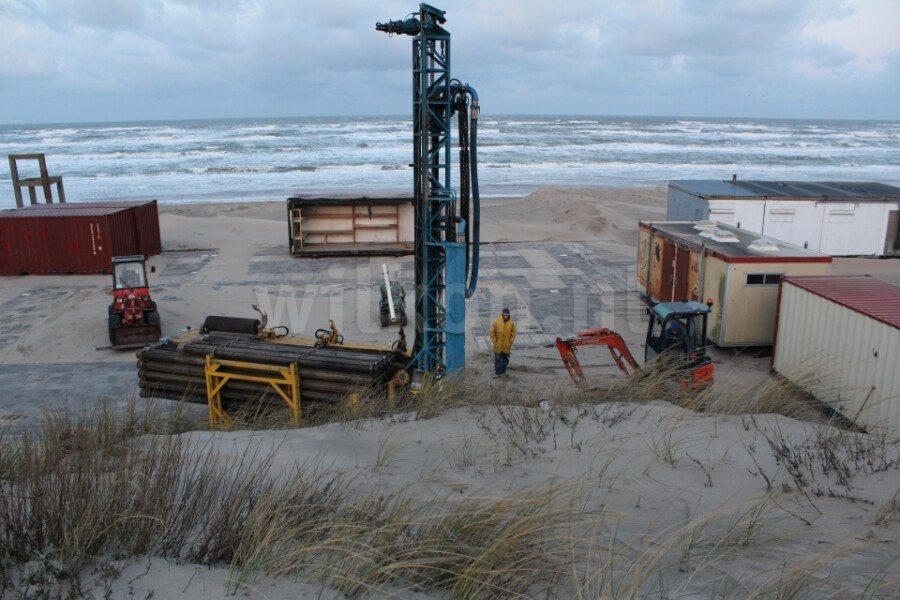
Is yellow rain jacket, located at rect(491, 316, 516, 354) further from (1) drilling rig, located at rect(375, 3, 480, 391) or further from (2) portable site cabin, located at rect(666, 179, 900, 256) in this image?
(2) portable site cabin, located at rect(666, 179, 900, 256)

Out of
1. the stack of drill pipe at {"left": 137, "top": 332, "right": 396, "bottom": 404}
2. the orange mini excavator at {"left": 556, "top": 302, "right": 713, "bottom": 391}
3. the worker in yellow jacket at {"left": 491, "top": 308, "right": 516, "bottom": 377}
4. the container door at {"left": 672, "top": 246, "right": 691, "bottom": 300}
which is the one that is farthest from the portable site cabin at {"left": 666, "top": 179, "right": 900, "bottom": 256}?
the stack of drill pipe at {"left": 137, "top": 332, "right": 396, "bottom": 404}

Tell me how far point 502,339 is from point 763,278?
5.57 m

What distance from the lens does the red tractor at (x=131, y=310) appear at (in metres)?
15.2

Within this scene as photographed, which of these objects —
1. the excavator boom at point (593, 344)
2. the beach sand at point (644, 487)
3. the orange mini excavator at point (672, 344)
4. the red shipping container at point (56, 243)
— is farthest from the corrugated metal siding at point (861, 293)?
the red shipping container at point (56, 243)

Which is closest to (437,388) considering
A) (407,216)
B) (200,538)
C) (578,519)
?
(578,519)

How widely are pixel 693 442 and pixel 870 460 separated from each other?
136 cm

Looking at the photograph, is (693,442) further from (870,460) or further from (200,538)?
(200,538)

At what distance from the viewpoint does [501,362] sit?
43.5ft

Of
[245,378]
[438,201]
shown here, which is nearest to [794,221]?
[438,201]

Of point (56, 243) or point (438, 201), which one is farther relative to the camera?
point (56, 243)

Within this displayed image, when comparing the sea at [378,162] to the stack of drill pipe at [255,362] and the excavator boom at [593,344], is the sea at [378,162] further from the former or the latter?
the stack of drill pipe at [255,362]

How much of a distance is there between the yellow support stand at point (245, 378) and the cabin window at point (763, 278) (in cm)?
935

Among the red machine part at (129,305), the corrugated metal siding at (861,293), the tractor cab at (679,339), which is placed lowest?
the red machine part at (129,305)

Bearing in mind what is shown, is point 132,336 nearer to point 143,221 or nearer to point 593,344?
point 593,344
